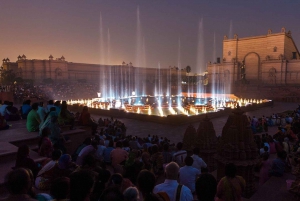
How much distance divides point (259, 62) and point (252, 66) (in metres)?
1.94

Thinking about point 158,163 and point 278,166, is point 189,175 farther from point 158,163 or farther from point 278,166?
point 278,166

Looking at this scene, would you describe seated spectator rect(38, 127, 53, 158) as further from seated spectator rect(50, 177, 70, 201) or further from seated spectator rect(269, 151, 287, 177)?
seated spectator rect(269, 151, 287, 177)

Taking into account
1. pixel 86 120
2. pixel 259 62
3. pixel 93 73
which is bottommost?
pixel 86 120

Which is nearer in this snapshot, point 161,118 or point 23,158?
point 23,158

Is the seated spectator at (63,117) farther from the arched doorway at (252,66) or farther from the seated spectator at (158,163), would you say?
the arched doorway at (252,66)

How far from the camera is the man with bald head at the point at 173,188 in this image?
3016mm

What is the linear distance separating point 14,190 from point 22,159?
221cm

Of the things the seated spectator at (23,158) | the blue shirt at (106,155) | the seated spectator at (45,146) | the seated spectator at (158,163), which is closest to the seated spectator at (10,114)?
the seated spectator at (45,146)

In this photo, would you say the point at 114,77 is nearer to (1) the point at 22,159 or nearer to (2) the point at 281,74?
(2) the point at 281,74

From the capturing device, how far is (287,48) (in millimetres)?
54375

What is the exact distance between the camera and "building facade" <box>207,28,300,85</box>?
48.2 m

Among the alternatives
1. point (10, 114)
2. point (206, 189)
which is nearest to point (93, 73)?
point (10, 114)

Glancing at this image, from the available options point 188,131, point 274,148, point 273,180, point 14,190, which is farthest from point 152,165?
point 274,148

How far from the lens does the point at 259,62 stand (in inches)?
2217
